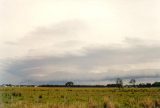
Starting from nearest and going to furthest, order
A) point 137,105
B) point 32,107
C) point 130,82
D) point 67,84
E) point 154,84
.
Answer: point 32,107 < point 137,105 < point 130,82 < point 154,84 < point 67,84

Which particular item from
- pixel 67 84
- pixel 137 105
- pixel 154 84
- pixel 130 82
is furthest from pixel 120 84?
pixel 137 105

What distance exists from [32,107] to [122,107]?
7.01m

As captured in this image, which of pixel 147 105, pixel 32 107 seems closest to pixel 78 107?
pixel 32 107

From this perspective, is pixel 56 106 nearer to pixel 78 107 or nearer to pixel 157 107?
pixel 78 107

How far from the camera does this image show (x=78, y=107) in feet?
79.5

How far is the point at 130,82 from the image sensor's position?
14800cm

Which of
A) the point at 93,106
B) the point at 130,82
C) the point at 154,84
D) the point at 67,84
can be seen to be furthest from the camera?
the point at 67,84

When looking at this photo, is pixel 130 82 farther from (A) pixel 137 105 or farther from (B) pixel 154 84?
(A) pixel 137 105

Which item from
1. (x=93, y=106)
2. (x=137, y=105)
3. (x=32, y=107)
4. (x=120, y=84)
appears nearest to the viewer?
(x=32, y=107)

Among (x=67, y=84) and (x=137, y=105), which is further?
(x=67, y=84)

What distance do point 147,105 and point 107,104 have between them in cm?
279

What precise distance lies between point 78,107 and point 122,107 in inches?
174

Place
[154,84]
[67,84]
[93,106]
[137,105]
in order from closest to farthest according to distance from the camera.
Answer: [93,106] < [137,105] < [154,84] < [67,84]

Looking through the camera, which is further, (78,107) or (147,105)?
(147,105)
